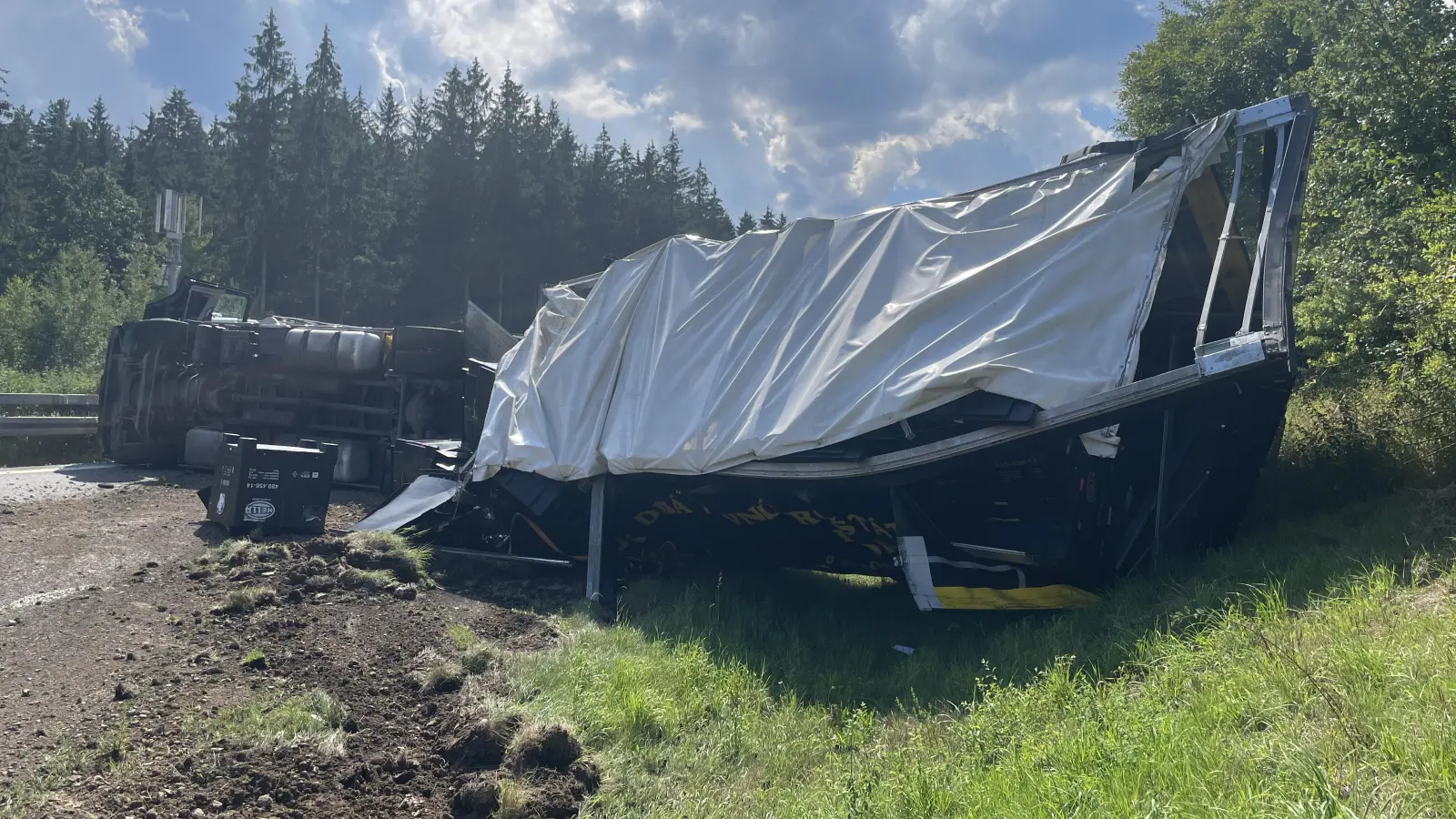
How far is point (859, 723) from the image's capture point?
424 cm

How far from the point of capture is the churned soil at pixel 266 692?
3.76 metres

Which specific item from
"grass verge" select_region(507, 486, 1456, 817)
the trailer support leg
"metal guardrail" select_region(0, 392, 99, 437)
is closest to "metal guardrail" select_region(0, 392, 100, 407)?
"metal guardrail" select_region(0, 392, 99, 437)

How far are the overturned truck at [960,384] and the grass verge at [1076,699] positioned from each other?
1.96 ft

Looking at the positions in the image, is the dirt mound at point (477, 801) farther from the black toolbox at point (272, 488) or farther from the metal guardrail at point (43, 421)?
the metal guardrail at point (43, 421)

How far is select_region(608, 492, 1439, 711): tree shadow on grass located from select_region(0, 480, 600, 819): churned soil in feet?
4.24

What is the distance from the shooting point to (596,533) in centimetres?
737

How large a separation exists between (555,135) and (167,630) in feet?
142

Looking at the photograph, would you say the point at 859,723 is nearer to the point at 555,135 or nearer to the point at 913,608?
the point at 913,608

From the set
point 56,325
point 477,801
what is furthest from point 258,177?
point 477,801

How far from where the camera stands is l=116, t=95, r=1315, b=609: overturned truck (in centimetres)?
505

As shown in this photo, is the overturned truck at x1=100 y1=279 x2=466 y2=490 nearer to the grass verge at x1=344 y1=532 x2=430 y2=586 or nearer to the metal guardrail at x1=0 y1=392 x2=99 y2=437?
the metal guardrail at x1=0 y1=392 x2=99 y2=437

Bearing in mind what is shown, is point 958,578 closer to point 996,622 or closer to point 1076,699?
point 996,622

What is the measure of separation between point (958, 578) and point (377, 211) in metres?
42.2

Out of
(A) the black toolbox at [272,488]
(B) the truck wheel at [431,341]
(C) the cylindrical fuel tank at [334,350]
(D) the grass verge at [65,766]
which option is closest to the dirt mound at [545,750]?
(D) the grass verge at [65,766]
